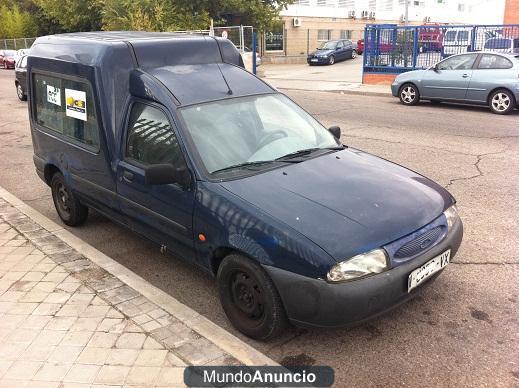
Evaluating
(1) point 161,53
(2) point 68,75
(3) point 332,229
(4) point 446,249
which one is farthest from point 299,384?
(2) point 68,75

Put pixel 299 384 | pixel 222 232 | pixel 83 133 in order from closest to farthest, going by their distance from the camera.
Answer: pixel 299 384 → pixel 222 232 → pixel 83 133

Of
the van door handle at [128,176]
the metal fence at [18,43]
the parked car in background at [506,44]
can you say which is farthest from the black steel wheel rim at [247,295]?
the metal fence at [18,43]

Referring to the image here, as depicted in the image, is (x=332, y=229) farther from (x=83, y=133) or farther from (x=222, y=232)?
(x=83, y=133)

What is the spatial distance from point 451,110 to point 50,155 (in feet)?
35.0

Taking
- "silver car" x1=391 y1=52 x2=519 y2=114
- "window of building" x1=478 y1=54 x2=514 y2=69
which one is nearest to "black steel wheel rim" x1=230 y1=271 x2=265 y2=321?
"silver car" x1=391 y1=52 x2=519 y2=114

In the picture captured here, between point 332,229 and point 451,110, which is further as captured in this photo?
point 451,110

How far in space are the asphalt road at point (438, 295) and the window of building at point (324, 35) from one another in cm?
3543

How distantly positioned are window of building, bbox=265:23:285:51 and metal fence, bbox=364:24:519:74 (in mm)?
19754

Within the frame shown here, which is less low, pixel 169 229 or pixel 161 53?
pixel 161 53

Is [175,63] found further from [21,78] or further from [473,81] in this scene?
[21,78]

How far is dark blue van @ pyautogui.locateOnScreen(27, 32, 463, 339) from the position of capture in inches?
119

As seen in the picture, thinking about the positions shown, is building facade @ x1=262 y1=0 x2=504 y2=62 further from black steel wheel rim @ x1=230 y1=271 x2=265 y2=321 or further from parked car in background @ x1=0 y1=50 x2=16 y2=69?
black steel wheel rim @ x1=230 y1=271 x2=265 y2=321

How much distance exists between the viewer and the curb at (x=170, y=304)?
308 cm

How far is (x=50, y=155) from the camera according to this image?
5473mm
